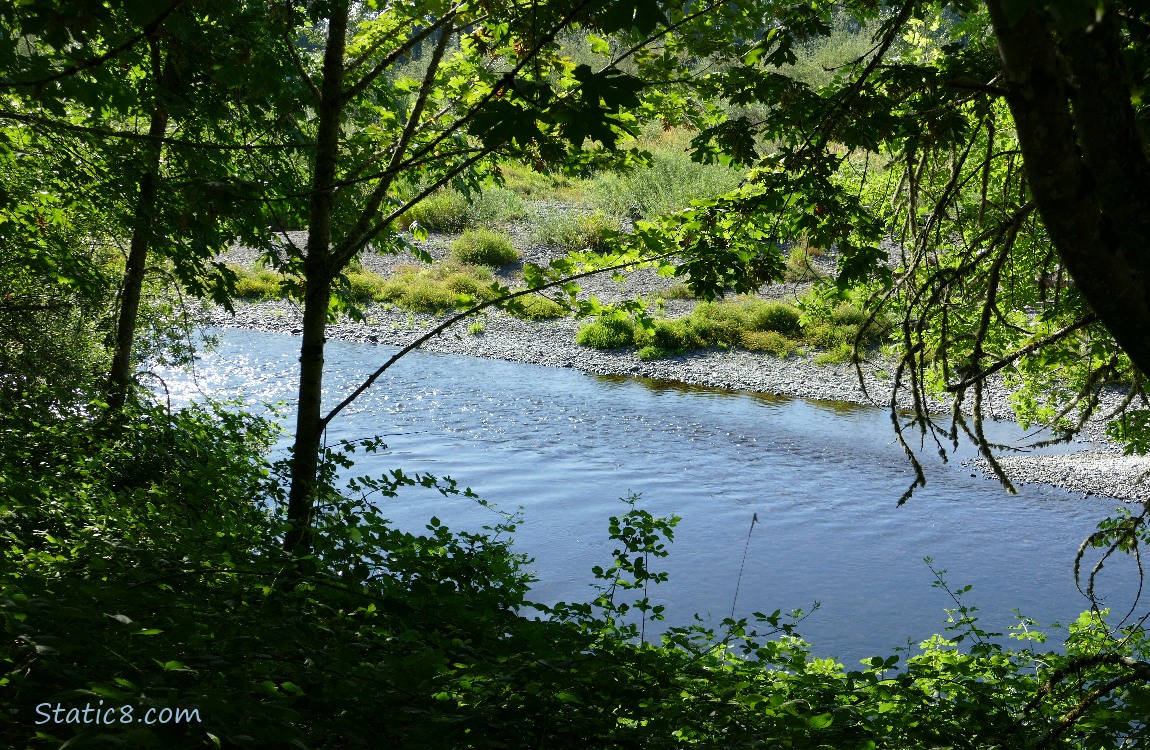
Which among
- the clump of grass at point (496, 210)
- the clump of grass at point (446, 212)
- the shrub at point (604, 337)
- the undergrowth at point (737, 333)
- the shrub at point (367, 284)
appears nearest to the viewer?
the undergrowth at point (737, 333)

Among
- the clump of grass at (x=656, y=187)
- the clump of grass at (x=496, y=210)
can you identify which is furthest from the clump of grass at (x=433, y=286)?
the clump of grass at (x=656, y=187)

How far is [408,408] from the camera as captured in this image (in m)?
13.7

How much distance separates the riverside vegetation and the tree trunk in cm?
2

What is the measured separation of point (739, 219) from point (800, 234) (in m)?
0.29

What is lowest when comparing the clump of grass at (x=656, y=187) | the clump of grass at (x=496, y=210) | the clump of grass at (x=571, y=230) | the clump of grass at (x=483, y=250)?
the clump of grass at (x=483, y=250)

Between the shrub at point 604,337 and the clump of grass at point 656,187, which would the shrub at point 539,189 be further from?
the shrub at point 604,337

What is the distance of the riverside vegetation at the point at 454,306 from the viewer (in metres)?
2.13

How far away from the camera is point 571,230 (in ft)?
80.6

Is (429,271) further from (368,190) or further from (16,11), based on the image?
(16,11)

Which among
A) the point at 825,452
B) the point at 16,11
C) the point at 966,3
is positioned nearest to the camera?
the point at 16,11

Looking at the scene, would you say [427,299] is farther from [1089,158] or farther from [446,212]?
[1089,158]

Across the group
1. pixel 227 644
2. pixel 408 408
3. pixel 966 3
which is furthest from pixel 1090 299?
pixel 408 408

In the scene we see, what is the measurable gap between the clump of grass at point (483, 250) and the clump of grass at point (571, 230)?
124cm

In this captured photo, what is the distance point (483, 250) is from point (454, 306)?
19936mm
